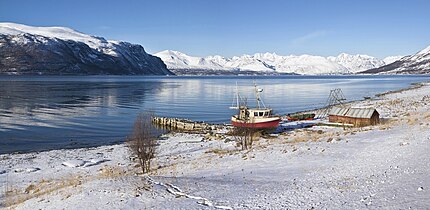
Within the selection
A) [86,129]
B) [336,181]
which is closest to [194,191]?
[336,181]

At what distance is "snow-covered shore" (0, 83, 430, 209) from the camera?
46.7 ft

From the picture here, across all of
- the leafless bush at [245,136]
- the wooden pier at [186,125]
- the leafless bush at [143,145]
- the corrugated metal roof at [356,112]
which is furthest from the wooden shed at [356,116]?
the leafless bush at [143,145]

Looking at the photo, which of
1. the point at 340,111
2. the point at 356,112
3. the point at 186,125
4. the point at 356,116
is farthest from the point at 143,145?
the point at 186,125

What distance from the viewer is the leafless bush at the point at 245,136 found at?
3271 cm

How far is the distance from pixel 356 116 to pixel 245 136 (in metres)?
19.2

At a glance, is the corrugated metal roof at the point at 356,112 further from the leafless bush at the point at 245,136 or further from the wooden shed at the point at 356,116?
the leafless bush at the point at 245,136

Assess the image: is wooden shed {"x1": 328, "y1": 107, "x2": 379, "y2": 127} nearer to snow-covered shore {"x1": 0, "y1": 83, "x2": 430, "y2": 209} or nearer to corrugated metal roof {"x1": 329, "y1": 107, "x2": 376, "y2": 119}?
corrugated metal roof {"x1": 329, "y1": 107, "x2": 376, "y2": 119}

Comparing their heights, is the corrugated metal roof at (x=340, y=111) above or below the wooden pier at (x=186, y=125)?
above

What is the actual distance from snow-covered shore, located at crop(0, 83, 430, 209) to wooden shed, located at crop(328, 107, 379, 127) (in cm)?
1450

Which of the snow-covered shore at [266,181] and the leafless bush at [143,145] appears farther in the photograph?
the leafless bush at [143,145]

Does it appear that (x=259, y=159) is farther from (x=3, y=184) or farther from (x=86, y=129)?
(x=86, y=129)

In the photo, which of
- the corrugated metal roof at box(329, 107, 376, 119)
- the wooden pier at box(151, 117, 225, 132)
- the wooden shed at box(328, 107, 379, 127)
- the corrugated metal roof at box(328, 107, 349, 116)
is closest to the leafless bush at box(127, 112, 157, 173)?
the wooden pier at box(151, 117, 225, 132)

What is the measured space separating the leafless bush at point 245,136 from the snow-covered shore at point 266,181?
4.96 metres

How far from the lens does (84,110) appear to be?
75375 millimetres
